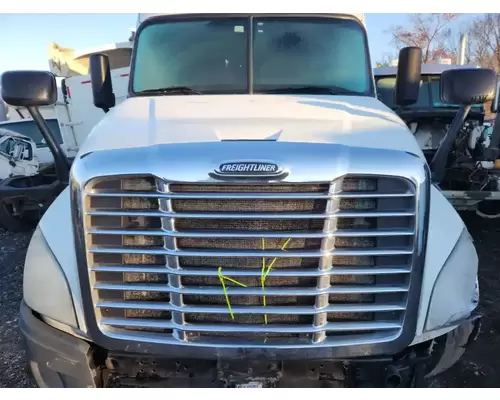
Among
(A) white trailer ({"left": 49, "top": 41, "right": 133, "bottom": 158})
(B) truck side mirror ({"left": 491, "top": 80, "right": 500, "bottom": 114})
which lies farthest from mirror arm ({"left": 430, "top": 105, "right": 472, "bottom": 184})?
(A) white trailer ({"left": 49, "top": 41, "right": 133, "bottom": 158})

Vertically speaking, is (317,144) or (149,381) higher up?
(317,144)

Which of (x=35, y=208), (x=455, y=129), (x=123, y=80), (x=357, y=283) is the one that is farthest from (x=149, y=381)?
(x=123, y=80)

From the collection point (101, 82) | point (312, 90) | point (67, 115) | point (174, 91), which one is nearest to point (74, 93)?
point (67, 115)

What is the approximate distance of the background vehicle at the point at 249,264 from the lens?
8.12 ft

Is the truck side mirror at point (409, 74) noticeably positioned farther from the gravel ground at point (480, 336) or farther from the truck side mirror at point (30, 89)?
the truck side mirror at point (30, 89)

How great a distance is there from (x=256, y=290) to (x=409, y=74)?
2.53m

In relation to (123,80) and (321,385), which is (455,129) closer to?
(321,385)

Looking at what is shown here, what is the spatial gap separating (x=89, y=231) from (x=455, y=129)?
2.30m

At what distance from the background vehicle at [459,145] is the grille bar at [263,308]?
15.0ft

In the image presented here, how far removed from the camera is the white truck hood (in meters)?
2.71

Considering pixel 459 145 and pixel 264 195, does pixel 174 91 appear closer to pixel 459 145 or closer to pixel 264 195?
pixel 264 195

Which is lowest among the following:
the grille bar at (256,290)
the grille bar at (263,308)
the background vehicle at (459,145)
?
the background vehicle at (459,145)

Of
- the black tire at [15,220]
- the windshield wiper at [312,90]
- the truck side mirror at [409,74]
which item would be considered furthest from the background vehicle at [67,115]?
the truck side mirror at [409,74]

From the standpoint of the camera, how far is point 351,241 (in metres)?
2.58
